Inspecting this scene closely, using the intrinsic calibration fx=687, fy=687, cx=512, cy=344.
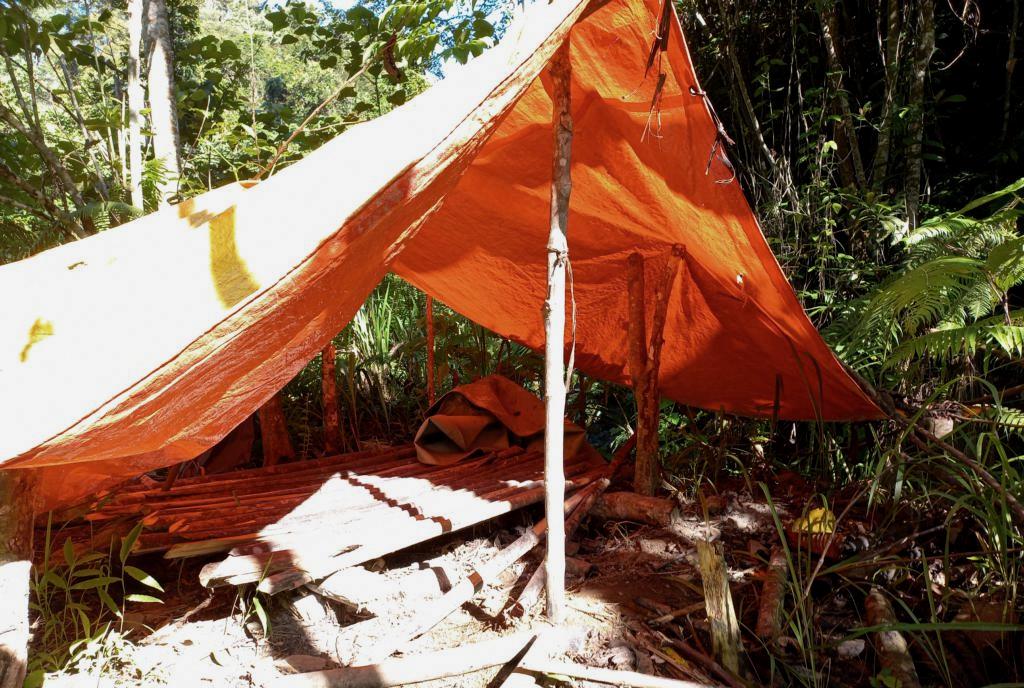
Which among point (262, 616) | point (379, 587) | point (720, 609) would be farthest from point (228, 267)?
point (720, 609)

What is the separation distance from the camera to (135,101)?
4.56 m

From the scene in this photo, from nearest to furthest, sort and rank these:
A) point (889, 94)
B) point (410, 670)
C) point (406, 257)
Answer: point (410, 670) → point (406, 257) → point (889, 94)

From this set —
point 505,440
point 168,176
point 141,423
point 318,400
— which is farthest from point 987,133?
point 168,176

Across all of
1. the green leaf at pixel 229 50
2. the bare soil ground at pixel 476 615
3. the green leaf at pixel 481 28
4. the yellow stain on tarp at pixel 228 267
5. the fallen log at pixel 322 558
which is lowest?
the bare soil ground at pixel 476 615

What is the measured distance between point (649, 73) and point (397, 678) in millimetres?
1966

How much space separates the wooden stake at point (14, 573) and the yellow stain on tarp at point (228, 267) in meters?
0.66

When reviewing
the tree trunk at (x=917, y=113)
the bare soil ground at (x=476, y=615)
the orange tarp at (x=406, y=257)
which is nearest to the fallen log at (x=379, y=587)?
the bare soil ground at (x=476, y=615)

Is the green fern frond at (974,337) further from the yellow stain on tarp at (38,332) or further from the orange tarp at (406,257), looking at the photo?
the yellow stain on tarp at (38,332)

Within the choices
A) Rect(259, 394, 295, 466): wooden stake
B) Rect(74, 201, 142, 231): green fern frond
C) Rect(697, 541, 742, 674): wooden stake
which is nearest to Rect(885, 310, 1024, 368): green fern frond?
Rect(697, 541, 742, 674): wooden stake

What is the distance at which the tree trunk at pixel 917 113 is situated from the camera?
153 inches

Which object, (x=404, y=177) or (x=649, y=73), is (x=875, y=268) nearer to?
(x=649, y=73)

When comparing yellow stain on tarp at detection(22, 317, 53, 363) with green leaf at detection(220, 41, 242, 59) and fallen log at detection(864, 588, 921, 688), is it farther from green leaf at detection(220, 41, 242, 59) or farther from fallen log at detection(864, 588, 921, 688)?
green leaf at detection(220, 41, 242, 59)

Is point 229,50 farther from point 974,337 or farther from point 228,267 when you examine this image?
point 974,337

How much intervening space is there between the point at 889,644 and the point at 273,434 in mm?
2960
